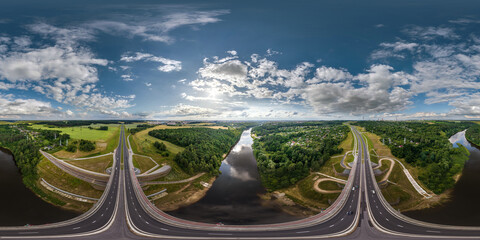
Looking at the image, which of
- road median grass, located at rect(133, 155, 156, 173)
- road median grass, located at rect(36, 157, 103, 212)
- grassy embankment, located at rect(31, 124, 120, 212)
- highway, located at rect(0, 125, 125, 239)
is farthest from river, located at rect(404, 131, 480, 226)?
grassy embankment, located at rect(31, 124, 120, 212)

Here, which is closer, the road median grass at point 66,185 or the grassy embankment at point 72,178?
the road median grass at point 66,185

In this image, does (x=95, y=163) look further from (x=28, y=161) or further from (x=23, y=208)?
(x=28, y=161)

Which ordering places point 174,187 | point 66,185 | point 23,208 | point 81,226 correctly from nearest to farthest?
point 81,226
point 23,208
point 66,185
point 174,187

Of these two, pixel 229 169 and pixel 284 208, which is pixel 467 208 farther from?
pixel 229 169

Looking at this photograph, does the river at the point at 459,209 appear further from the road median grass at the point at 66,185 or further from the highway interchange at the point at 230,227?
the road median grass at the point at 66,185

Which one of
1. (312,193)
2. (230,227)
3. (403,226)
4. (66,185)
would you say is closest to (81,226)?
(66,185)

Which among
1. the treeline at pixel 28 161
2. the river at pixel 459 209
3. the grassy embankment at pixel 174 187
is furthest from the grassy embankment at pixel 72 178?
the river at pixel 459 209

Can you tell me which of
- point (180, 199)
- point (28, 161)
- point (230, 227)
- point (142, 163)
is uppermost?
point (142, 163)
